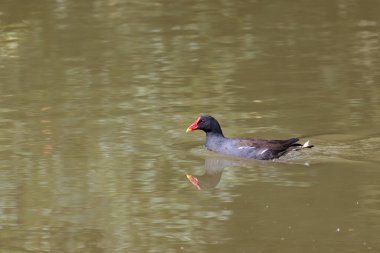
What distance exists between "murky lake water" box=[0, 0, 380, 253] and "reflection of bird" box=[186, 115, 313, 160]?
0.12 meters

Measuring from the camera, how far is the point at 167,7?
73.6 ft

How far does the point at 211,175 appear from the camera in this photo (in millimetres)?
13281

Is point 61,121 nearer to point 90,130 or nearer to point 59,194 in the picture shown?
point 90,130

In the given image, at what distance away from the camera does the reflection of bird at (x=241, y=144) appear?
45.0 ft

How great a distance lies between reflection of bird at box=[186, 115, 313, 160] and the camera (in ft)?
45.0

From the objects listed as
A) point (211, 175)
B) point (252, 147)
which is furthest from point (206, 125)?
point (211, 175)

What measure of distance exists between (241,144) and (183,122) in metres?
1.43

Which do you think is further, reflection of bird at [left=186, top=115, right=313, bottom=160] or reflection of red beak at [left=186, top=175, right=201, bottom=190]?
reflection of bird at [left=186, top=115, right=313, bottom=160]

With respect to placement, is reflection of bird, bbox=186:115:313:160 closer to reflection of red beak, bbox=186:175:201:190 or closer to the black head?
the black head

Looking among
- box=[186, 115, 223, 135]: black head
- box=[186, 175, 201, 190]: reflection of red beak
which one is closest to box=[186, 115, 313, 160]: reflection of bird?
box=[186, 115, 223, 135]: black head

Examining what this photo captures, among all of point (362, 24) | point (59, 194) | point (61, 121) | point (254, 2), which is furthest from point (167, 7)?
point (59, 194)

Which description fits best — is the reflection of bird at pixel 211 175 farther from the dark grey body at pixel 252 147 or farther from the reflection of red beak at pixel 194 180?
the dark grey body at pixel 252 147

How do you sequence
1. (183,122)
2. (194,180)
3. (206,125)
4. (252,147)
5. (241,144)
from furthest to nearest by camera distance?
(183,122) < (206,125) < (241,144) < (252,147) < (194,180)

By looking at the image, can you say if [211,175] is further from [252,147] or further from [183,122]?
[183,122]
